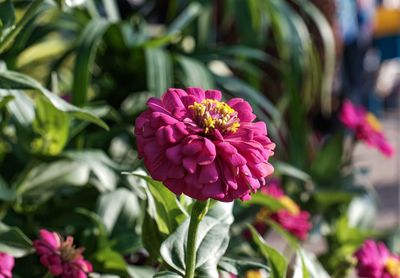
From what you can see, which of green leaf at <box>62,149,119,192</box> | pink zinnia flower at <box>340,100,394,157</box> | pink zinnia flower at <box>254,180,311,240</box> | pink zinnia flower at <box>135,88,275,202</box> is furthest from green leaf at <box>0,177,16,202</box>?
pink zinnia flower at <box>340,100,394,157</box>

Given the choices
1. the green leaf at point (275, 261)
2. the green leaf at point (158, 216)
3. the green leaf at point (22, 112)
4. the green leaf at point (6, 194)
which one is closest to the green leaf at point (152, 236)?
the green leaf at point (158, 216)

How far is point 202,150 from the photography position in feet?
2.02

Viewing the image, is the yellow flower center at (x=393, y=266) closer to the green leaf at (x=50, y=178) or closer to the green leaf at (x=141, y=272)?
the green leaf at (x=141, y=272)

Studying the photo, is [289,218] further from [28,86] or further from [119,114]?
[28,86]

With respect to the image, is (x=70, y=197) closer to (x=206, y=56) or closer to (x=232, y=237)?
(x=232, y=237)

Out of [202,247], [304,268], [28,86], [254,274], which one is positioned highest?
[28,86]

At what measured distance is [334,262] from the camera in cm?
135

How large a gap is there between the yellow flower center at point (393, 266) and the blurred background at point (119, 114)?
5 cm

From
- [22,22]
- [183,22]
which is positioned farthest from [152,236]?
[183,22]

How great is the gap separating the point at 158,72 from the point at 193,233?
0.57 metres

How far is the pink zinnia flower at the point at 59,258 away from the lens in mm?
790

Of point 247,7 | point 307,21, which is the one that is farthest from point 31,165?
point 307,21

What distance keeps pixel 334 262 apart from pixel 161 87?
443mm

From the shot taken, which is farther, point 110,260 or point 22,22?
point 110,260
